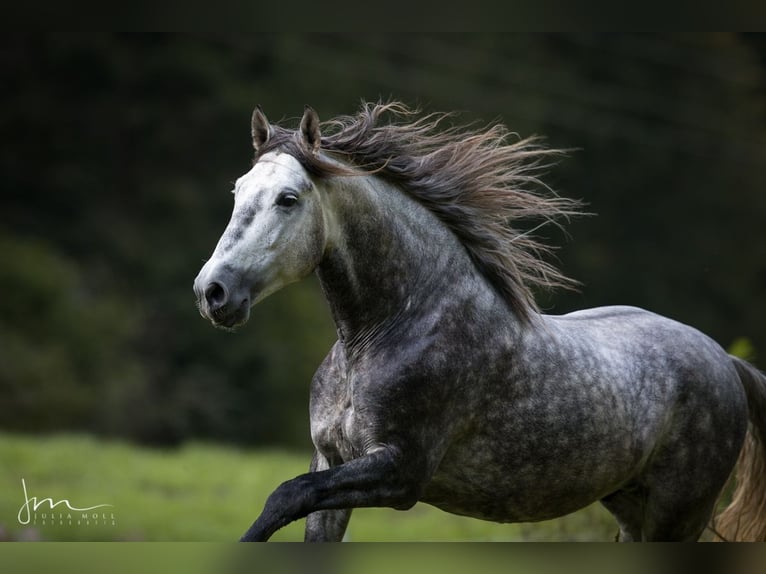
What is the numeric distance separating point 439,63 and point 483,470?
1391 cm

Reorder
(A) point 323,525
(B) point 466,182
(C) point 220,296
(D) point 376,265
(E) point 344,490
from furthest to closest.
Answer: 1. (B) point 466,182
2. (A) point 323,525
3. (D) point 376,265
4. (E) point 344,490
5. (C) point 220,296

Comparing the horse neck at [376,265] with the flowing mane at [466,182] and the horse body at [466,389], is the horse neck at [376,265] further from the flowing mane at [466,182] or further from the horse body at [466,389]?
the flowing mane at [466,182]

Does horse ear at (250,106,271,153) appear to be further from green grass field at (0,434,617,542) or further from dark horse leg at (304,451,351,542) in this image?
green grass field at (0,434,617,542)

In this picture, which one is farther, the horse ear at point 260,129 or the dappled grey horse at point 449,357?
the horse ear at point 260,129

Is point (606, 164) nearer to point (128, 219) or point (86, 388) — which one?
point (128, 219)

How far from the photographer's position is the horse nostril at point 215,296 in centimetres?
359

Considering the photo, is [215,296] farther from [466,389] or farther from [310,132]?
[466,389]

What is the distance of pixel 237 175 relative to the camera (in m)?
15.7

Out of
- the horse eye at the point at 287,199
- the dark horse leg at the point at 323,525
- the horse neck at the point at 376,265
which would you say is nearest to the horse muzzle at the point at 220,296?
the horse eye at the point at 287,199

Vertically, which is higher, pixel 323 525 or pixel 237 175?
pixel 237 175

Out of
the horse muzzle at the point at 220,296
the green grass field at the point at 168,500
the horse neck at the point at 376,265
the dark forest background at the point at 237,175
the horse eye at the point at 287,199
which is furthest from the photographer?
the dark forest background at the point at 237,175

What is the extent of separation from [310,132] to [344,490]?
126 cm

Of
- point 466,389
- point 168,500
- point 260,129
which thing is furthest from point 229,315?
point 168,500

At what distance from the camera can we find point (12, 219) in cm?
1518
